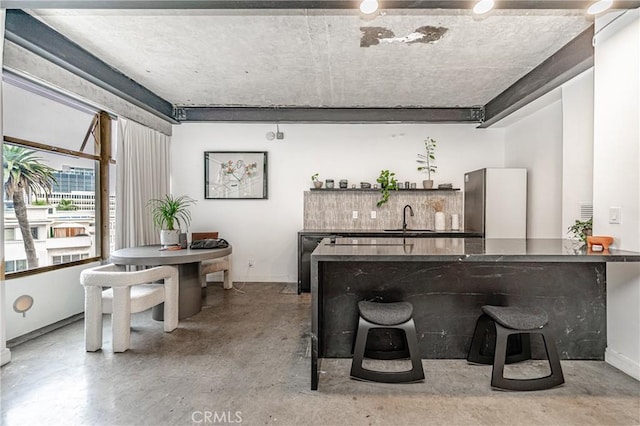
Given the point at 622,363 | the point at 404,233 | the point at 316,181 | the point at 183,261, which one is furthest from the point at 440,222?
the point at 183,261

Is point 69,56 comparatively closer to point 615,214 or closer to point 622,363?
point 615,214

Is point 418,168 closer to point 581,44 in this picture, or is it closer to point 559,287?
point 581,44

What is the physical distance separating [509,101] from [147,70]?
429cm

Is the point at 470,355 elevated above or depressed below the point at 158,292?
below

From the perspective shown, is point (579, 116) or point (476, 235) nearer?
point (579, 116)

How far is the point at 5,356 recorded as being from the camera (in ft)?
8.23

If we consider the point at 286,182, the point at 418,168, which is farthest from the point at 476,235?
the point at 286,182

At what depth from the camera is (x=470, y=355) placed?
252 cm

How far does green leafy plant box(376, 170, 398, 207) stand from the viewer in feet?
16.6

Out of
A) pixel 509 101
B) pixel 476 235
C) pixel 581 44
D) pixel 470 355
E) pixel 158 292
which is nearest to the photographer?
pixel 470 355

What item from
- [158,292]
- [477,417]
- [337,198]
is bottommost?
[477,417]

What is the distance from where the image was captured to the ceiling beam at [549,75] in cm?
286

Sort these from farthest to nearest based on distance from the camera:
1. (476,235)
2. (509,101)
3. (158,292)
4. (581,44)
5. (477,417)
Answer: (476,235), (509,101), (158,292), (581,44), (477,417)

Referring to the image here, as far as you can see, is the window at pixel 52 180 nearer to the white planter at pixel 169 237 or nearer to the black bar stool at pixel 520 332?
the white planter at pixel 169 237
